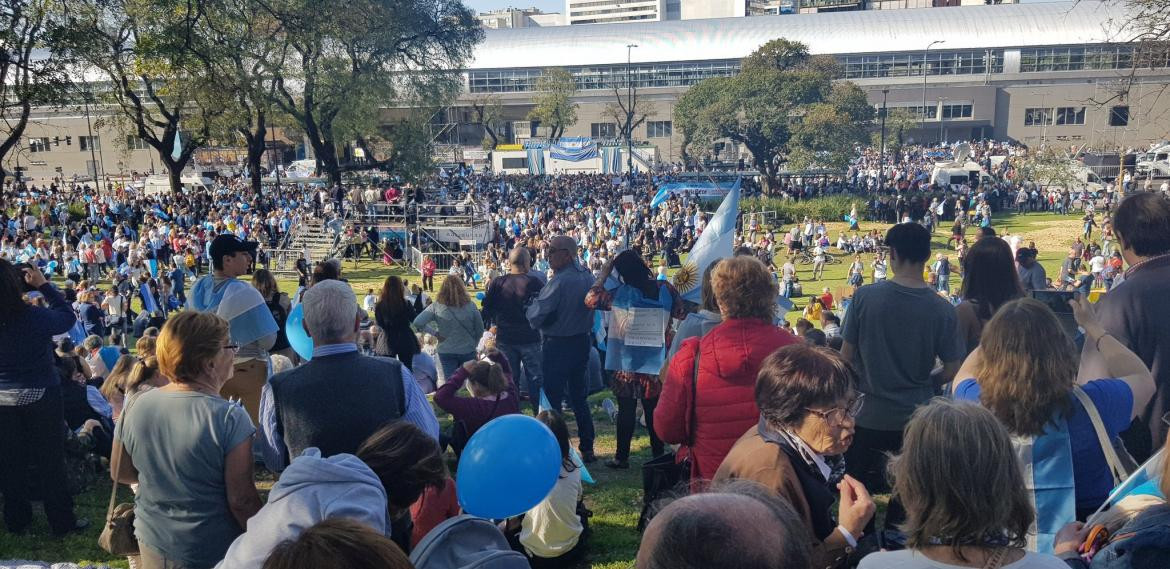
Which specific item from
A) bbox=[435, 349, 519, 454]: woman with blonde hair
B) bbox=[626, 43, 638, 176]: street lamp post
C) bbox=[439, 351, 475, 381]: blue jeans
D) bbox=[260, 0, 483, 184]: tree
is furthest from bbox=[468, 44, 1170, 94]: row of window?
bbox=[435, 349, 519, 454]: woman with blonde hair

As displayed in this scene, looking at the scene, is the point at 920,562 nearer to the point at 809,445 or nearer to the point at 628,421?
the point at 809,445

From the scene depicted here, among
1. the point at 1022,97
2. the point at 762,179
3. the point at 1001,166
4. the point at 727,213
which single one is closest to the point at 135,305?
the point at 727,213

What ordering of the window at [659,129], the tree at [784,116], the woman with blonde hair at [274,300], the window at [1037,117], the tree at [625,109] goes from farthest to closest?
the window at [659,129] < the tree at [625,109] < the window at [1037,117] < the tree at [784,116] < the woman with blonde hair at [274,300]

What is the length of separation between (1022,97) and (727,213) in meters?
70.5

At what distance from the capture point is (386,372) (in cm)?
298

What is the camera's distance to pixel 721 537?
142cm

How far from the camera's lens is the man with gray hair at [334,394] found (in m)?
2.92

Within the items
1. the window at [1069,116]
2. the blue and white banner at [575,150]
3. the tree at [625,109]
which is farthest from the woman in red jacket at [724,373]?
the window at [1069,116]

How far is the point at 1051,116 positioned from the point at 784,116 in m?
36.1

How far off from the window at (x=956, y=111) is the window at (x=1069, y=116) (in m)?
6.54

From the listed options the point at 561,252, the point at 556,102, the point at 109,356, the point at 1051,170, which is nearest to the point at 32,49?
the point at 109,356

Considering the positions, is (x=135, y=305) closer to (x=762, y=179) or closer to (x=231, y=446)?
(x=231, y=446)

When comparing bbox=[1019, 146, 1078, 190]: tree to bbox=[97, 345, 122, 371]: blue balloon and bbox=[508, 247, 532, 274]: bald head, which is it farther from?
bbox=[97, 345, 122, 371]: blue balloon

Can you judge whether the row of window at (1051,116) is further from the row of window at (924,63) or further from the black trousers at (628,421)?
the black trousers at (628,421)
